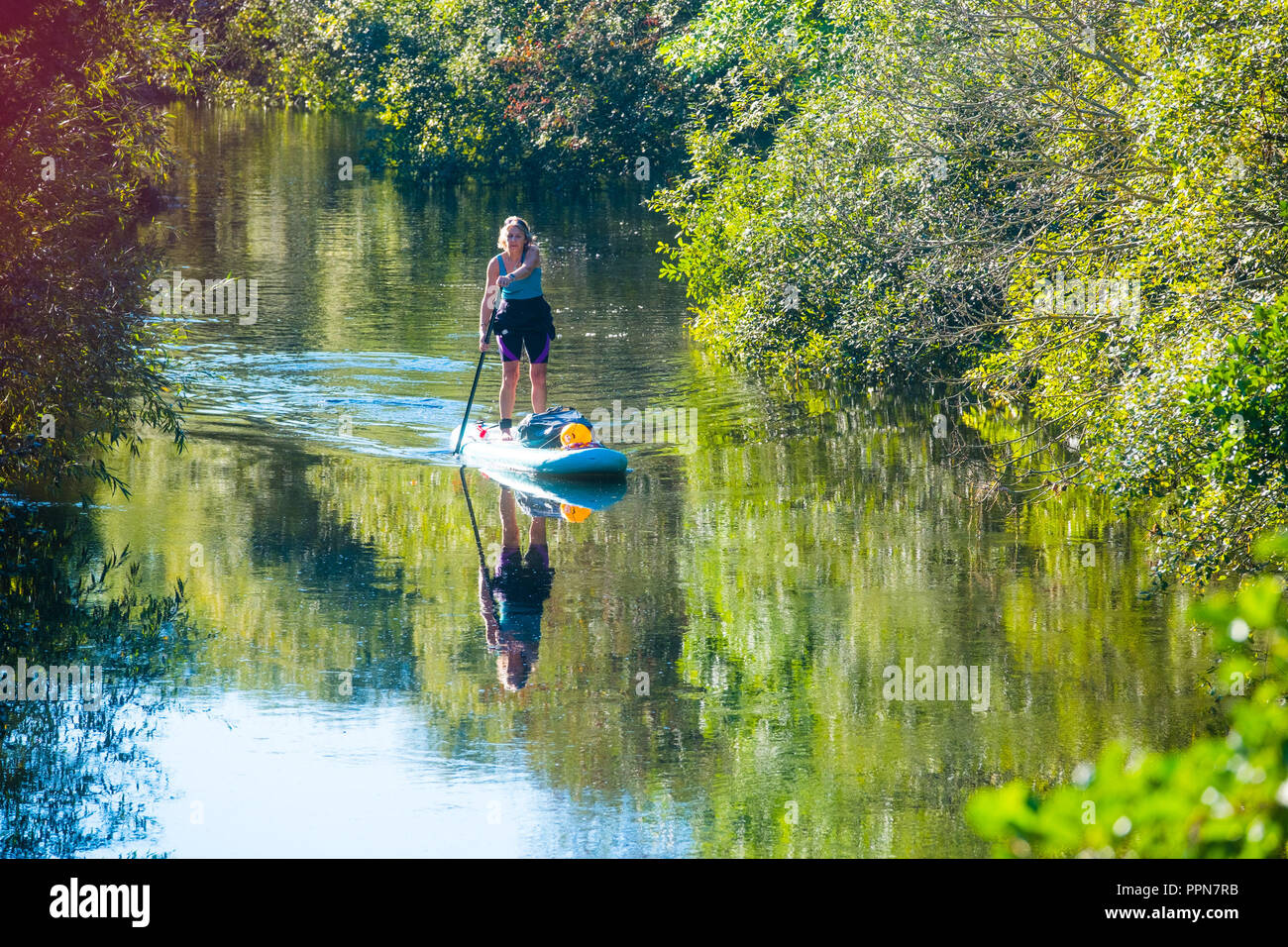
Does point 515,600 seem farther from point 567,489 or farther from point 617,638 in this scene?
point 567,489

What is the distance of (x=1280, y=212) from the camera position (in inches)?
359

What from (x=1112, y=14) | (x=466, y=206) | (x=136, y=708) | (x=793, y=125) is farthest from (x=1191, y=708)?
(x=466, y=206)

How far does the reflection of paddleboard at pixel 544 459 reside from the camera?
13383 mm

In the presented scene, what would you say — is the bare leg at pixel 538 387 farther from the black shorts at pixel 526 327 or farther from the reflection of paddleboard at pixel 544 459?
the reflection of paddleboard at pixel 544 459

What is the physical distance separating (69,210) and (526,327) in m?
4.54

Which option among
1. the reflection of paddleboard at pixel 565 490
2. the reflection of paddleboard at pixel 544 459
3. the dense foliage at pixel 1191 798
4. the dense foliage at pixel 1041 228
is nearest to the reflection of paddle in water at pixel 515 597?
the reflection of paddleboard at pixel 565 490

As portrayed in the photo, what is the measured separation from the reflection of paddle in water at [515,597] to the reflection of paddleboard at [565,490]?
546mm

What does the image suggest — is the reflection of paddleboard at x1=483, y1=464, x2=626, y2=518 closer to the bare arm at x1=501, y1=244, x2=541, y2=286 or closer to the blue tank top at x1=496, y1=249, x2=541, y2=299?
the blue tank top at x1=496, y1=249, x2=541, y2=299

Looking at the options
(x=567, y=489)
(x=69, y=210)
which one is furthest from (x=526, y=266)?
(x=69, y=210)

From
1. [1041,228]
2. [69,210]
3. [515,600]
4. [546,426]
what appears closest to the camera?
[515,600]

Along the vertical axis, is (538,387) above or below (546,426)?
above

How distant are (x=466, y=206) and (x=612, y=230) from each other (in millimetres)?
5506

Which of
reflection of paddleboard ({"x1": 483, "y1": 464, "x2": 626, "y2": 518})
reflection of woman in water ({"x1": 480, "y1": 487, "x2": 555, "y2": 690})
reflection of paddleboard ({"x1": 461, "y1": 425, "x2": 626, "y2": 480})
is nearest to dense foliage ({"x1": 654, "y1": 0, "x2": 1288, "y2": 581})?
reflection of paddleboard ({"x1": 461, "y1": 425, "x2": 626, "y2": 480})

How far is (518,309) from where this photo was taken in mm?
14133
